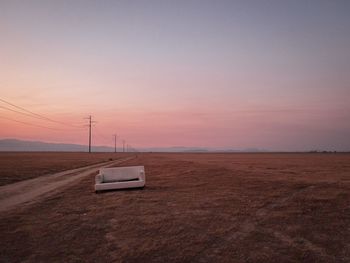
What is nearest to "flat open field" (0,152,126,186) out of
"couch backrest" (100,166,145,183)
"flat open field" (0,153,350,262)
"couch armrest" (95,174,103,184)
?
"couch backrest" (100,166,145,183)

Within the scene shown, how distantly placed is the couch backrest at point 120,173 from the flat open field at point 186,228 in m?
3.75

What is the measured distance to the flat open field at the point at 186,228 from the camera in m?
8.69

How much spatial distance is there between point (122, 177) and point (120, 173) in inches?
10.6

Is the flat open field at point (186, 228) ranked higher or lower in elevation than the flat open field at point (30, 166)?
lower

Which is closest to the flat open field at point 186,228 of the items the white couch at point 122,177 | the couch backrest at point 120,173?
the white couch at point 122,177

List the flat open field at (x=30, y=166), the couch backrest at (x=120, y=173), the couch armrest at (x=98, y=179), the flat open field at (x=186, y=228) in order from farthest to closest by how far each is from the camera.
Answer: the flat open field at (x=30, y=166), the couch backrest at (x=120, y=173), the couch armrest at (x=98, y=179), the flat open field at (x=186, y=228)

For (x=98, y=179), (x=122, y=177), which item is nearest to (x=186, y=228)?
(x=98, y=179)

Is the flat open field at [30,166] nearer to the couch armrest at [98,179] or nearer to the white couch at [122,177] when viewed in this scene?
the white couch at [122,177]

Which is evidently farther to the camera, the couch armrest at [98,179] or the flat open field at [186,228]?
the couch armrest at [98,179]

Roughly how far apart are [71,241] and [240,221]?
5.28m

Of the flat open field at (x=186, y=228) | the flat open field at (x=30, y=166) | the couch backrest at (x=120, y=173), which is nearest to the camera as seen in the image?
the flat open field at (x=186, y=228)

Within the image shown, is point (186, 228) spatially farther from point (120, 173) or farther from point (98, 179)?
point (120, 173)

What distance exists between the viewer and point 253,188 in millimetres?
18188

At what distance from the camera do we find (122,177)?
2103 centimetres
